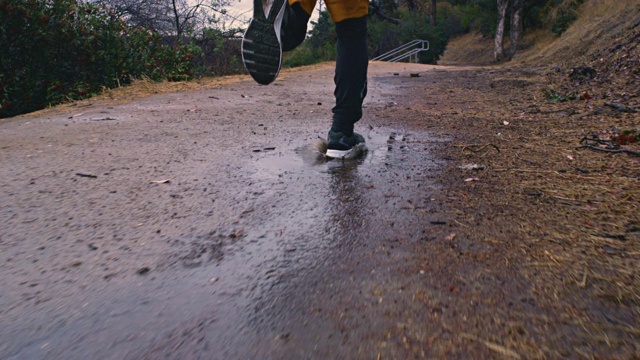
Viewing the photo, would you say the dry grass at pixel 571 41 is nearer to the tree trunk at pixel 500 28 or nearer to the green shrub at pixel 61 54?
the tree trunk at pixel 500 28

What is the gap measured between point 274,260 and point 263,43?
166 cm

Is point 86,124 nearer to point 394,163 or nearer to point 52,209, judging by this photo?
point 52,209

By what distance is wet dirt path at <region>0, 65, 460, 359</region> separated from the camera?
1.06 metres

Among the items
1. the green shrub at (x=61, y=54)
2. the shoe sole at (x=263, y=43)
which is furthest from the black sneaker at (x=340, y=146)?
the green shrub at (x=61, y=54)

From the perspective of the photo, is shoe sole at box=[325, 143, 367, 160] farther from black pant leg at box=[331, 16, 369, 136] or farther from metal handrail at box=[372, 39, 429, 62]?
metal handrail at box=[372, 39, 429, 62]

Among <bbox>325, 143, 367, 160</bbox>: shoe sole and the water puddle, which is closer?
the water puddle

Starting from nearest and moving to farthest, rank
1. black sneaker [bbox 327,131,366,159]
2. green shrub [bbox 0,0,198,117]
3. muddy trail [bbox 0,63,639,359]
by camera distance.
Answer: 1. muddy trail [bbox 0,63,639,359]
2. black sneaker [bbox 327,131,366,159]
3. green shrub [bbox 0,0,198,117]

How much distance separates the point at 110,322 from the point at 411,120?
320 centimetres

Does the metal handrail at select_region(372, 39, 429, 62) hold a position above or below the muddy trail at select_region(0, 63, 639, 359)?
above

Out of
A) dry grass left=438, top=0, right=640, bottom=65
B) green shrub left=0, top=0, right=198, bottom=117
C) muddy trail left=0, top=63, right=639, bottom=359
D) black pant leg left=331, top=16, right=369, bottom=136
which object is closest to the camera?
muddy trail left=0, top=63, right=639, bottom=359

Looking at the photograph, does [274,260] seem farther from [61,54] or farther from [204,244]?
[61,54]

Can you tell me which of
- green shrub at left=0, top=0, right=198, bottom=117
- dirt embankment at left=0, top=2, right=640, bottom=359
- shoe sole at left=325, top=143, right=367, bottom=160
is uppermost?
green shrub at left=0, top=0, right=198, bottom=117

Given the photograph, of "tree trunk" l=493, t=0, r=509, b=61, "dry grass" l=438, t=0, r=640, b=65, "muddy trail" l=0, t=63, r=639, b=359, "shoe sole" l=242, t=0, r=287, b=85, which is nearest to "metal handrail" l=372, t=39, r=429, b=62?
"tree trunk" l=493, t=0, r=509, b=61

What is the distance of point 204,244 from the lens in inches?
60.7
